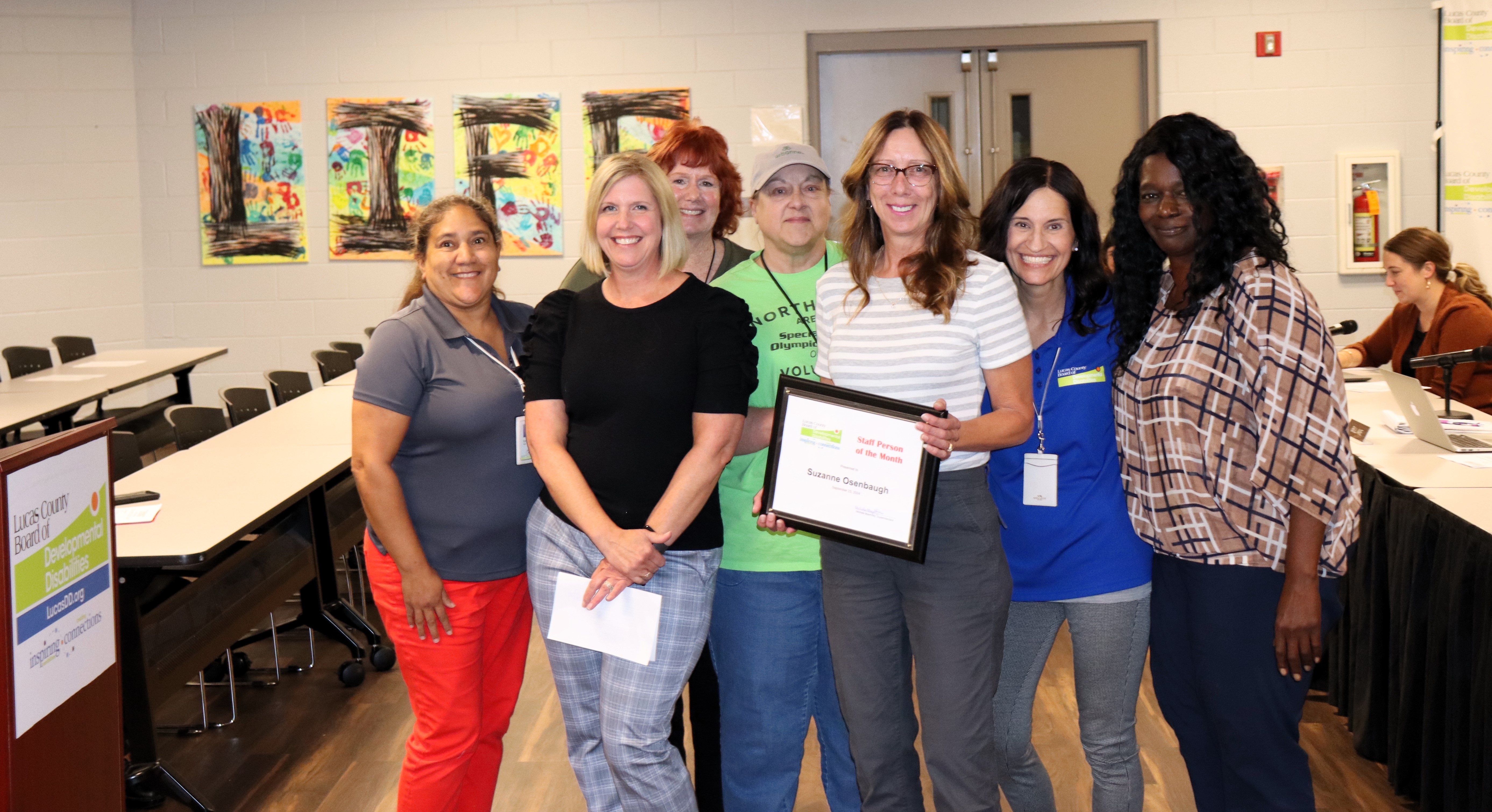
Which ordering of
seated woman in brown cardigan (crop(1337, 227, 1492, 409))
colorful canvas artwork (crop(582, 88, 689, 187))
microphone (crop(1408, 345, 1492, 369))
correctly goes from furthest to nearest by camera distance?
colorful canvas artwork (crop(582, 88, 689, 187)) → seated woman in brown cardigan (crop(1337, 227, 1492, 409)) → microphone (crop(1408, 345, 1492, 369))

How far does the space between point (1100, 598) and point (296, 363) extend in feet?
21.1

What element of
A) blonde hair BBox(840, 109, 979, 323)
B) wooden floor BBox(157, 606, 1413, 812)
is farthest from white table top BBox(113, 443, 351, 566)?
blonde hair BBox(840, 109, 979, 323)

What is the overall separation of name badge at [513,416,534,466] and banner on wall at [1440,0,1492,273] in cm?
515

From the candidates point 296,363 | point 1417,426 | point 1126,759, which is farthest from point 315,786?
point 296,363

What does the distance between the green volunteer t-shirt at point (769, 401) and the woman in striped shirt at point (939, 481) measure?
19 centimetres

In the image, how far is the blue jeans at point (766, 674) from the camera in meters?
2.37

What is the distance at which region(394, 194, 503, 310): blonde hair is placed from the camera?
253cm

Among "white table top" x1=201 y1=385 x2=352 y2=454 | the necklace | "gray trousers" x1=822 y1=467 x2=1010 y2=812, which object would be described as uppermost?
the necklace

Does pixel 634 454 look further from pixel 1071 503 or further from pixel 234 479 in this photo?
pixel 234 479

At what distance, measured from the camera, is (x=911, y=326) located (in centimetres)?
206

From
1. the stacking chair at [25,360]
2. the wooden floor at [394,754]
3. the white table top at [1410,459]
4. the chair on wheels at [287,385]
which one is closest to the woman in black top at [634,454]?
the wooden floor at [394,754]

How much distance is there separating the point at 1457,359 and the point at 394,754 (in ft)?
11.5

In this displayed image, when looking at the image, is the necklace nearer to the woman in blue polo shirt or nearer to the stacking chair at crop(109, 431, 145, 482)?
the woman in blue polo shirt

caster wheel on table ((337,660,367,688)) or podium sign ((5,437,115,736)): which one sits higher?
podium sign ((5,437,115,736))
